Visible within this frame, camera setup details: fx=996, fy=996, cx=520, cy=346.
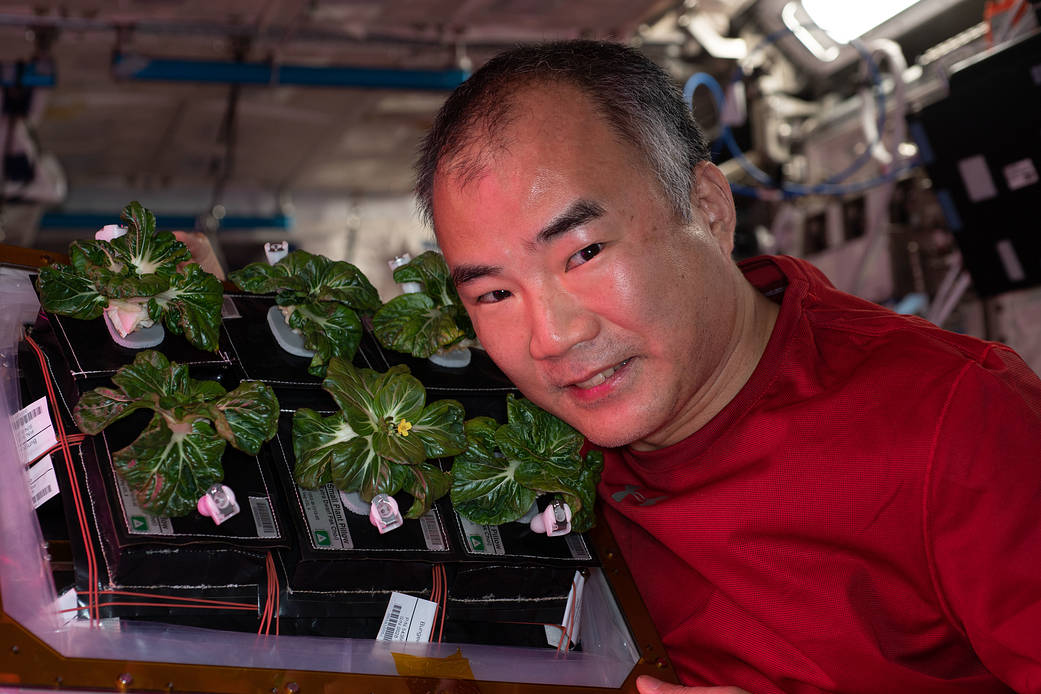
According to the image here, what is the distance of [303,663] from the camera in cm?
102

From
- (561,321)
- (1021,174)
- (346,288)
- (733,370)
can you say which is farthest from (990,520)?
(1021,174)

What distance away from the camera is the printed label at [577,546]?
1.26 metres

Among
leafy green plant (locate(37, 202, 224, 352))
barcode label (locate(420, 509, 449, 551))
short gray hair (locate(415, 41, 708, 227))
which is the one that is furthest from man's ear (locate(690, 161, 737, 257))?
leafy green plant (locate(37, 202, 224, 352))

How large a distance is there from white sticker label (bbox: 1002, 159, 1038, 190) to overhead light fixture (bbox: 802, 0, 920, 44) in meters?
0.92

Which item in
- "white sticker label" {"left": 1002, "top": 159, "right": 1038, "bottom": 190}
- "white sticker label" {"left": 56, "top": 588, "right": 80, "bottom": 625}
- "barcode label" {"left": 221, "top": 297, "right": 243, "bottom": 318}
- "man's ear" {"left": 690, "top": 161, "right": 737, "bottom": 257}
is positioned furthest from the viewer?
"white sticker label" {"left": 1002, "top": 159, "right": 1038, "bottom": 190}

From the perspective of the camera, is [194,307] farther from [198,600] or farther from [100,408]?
[198,600]

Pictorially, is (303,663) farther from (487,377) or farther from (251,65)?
(251,65)

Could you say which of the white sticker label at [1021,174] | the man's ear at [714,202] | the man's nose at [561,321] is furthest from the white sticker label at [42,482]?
the white sticker label at [1021,174]

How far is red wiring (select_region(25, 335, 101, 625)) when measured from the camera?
0.98 meters

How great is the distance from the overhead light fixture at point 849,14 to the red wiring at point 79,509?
9.65ft

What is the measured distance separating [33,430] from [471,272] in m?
0.53

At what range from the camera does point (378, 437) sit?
119cm

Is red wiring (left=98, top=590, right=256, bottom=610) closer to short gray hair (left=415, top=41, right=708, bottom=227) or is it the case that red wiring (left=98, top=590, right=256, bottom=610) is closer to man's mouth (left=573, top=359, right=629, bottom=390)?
man's mouth (left=573, top=359, right=629, bottom=390)

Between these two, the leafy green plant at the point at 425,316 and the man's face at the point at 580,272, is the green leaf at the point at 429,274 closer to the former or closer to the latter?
the leafy green plant at the point at 425,316
